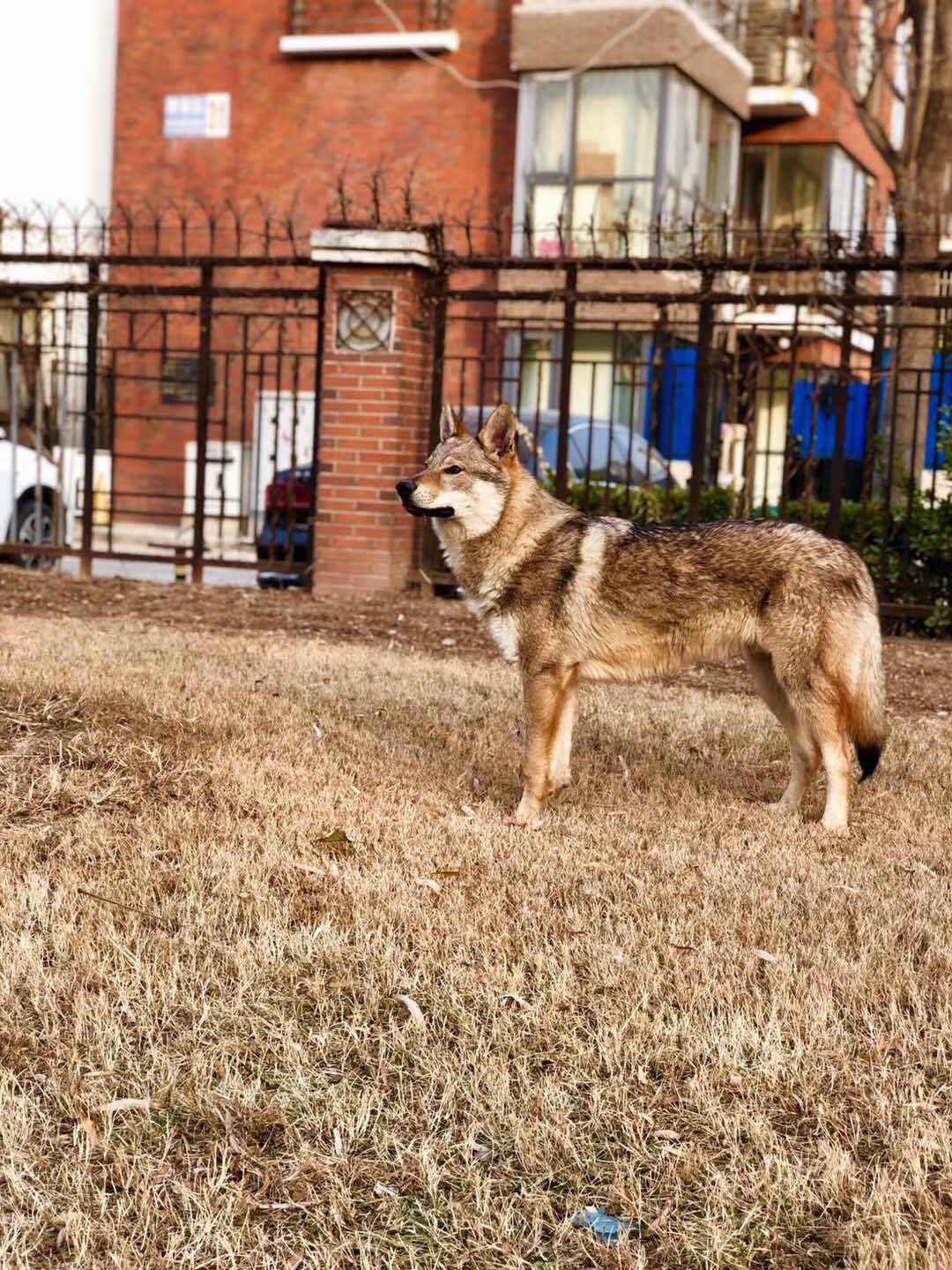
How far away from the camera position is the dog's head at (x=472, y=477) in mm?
6062

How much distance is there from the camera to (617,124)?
2644 cm

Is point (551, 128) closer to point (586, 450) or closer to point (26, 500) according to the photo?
point (586, 450)

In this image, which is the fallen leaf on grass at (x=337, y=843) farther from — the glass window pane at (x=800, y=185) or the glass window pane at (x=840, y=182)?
the glass window pane at (x=800, y=185)

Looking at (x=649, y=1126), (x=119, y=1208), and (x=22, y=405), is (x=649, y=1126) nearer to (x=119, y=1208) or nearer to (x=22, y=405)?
(x=119, y=1208)

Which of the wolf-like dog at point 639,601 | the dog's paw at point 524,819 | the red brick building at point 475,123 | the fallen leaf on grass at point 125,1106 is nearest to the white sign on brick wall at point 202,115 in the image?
the red brick building at point 475,123

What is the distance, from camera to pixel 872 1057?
150 inches

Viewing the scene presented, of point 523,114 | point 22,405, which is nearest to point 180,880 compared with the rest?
point 22,405

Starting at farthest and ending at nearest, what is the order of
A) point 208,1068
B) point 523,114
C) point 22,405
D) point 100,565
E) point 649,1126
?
point 523,114
point 22,405
point 100,565
point 208,1068
point 649,1126

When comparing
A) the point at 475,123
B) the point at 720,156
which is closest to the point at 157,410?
the point at 475,123

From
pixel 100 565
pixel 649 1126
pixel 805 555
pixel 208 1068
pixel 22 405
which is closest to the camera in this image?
pixel 649 1126

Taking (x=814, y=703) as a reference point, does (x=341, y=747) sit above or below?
below

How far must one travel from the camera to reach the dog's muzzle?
19.5 ft

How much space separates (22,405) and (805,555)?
1471 centimetres

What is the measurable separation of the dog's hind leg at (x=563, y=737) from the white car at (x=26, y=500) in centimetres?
890
